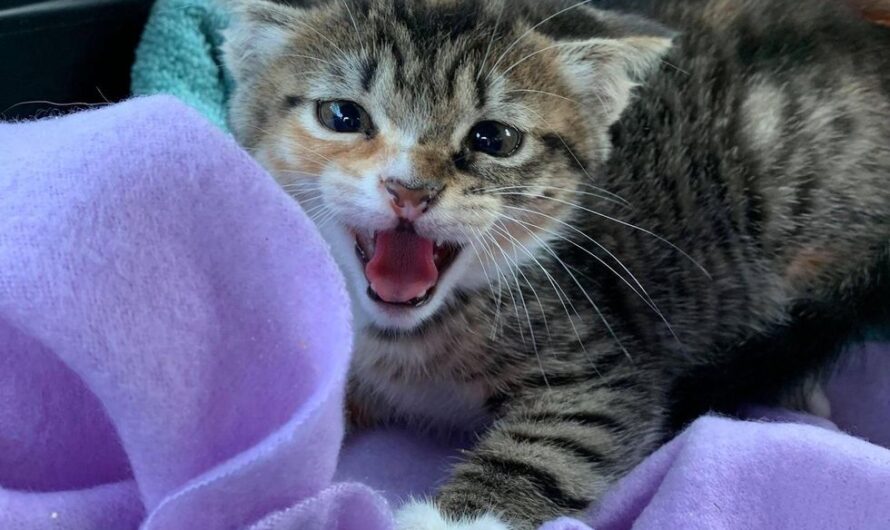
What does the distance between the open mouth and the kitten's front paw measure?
0.24m

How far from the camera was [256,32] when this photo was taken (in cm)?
115

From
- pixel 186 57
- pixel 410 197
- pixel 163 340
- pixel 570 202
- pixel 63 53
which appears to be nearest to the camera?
pixel 163 340

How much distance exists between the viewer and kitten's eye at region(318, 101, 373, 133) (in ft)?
3.48

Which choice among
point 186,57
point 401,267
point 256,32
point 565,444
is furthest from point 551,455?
point 186,57

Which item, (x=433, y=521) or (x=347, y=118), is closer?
(x=433, y=521)

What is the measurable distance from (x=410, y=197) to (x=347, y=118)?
18cm

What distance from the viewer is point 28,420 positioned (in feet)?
2.77

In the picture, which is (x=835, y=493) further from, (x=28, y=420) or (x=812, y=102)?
(x=28, y=420)

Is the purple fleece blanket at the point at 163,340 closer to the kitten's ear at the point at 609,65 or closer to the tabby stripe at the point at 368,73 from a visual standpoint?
the tabby stripe at the point at 368,73

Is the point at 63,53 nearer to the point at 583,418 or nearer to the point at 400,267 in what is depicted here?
the point at 400,267

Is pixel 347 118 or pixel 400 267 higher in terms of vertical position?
pixel 347 118

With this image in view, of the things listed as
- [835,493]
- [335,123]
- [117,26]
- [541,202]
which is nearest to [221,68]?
[117,26]

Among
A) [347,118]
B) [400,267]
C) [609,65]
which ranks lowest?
[400,267]

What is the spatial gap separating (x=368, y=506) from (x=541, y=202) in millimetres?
477
